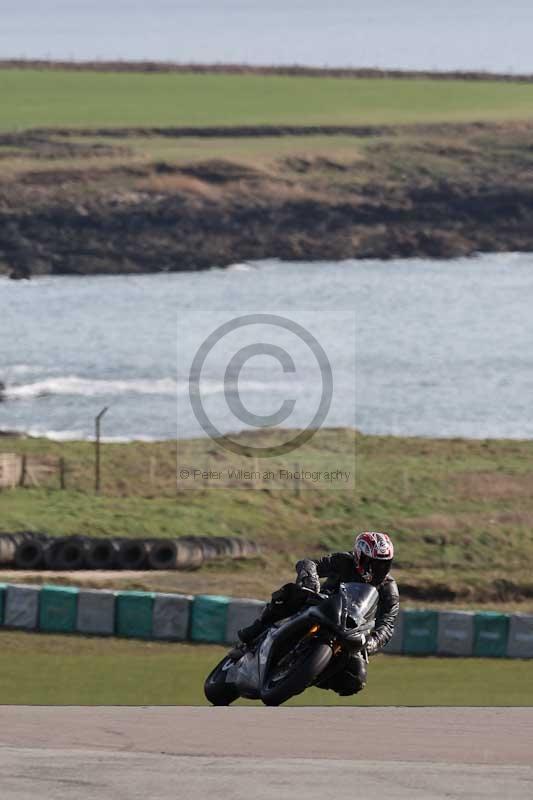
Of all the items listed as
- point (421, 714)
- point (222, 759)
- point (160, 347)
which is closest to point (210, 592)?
point (421, 714)

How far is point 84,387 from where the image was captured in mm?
78250

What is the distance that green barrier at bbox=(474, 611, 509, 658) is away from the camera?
99.4 ft

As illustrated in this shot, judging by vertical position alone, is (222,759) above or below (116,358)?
below

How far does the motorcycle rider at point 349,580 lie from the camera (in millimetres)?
16188

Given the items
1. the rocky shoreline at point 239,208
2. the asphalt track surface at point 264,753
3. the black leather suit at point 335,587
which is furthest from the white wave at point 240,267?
the black leather suit at point 335,587

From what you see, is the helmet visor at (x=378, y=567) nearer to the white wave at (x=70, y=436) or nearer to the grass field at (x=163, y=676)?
the grass field at (x=163, y=676)

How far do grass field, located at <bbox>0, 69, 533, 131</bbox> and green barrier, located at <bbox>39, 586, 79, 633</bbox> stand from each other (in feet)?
374

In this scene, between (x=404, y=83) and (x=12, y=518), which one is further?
(x=404, y=83)

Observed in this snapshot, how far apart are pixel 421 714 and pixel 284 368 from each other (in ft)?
211

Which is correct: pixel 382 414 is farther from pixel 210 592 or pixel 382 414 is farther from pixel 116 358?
pixel 210 592

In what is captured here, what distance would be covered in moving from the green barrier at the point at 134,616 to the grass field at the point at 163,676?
0.44m

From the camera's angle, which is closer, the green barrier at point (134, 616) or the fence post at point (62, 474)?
the green barrier at point (134, 616)

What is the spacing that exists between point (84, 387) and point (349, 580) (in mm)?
62374

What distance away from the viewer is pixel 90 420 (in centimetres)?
6881
